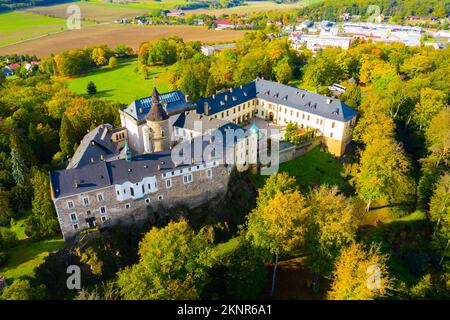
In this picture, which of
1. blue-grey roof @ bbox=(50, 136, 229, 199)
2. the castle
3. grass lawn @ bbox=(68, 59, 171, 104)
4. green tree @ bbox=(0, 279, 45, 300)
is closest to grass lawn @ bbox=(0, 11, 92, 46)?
grass lawn @ bbox=(68, 59, 171, 104)

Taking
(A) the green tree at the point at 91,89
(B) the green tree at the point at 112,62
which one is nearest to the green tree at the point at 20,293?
(A) the green tree at the point at 91,89

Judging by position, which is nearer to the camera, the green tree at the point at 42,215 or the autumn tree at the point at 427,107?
the green tree at the point at 42,215

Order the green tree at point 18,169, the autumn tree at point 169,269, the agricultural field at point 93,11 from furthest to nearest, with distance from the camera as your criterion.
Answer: the agricultural field at point 93,11 → the green tree at point 18,169 → the autumn tree at point 169,269

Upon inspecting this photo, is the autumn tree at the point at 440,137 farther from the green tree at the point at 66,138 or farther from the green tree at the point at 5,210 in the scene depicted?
the green tree at the point at 5,210

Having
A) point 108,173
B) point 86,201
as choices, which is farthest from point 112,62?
point 86,201

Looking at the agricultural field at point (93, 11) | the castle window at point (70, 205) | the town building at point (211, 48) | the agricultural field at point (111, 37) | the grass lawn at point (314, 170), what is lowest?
the grass lawn at point (314, 170)

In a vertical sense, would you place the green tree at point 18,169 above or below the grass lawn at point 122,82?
below

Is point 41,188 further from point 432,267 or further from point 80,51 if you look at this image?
point 80,51

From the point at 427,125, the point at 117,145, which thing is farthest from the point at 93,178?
the point at 427,125

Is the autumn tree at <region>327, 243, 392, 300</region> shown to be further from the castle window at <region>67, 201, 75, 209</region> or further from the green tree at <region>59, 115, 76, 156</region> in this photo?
the green tree at <region>59, 115, 76, 156</region>
